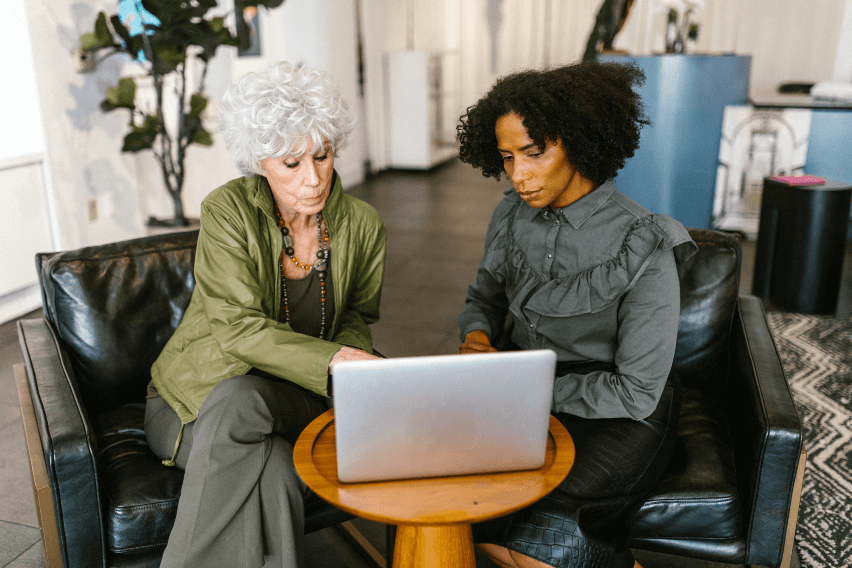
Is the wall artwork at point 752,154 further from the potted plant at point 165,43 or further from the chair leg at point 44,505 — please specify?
the chair leg at point 44,505

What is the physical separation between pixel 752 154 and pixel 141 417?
467 centimetres

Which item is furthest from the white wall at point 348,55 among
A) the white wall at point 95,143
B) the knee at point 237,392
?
the knee at point 237,392

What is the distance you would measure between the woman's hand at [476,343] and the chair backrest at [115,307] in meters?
0.82

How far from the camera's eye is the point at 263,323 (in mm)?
1524

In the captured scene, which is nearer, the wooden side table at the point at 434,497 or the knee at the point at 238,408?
the wooden side table at the point at 434,497

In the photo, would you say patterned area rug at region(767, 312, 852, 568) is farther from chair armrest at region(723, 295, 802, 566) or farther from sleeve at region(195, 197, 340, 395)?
sleeve at region(195, 197, 340, 395)

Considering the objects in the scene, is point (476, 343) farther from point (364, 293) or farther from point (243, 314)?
point (243, 314)

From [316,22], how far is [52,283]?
5145mm

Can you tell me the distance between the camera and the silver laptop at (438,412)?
3.43 ft

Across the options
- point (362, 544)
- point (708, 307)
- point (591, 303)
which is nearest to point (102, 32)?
point (362, 544)

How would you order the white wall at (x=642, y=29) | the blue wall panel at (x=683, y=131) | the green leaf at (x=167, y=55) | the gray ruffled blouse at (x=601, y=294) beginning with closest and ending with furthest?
the gray ruffled blouse at (x=601, y=294)
the green leaf at (x=167, y=55)
the blue wall panel at (x=683, y=131)
the white wall at (x=642, y=29)

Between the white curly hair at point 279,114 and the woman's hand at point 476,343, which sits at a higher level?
the white curly hair at point 279,114

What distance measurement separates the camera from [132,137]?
3.69 metres

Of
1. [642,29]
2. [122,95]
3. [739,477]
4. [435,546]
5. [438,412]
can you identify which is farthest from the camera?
[642,29]
